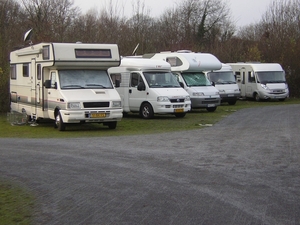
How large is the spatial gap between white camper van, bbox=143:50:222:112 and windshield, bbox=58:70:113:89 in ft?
25.4

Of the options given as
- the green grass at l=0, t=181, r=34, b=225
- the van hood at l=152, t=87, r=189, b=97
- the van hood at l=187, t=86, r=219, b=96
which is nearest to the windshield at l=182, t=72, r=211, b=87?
the van hood at l=187, t=86, r=219, b=96

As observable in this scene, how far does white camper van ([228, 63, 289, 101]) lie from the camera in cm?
3434

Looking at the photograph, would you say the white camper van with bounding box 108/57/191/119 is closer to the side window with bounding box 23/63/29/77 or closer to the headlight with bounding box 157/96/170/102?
the headlight with bounding box 157/96/170/102

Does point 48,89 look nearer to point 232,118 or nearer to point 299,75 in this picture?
point 232,118

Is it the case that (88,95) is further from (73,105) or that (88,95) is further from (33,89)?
(33,89)

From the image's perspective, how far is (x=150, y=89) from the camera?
22.1 m

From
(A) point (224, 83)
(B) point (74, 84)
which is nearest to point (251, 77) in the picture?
(A) point (224, 83)

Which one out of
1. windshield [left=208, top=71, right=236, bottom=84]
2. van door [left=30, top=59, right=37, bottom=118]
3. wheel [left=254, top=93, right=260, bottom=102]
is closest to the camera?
van door [left=30, top=59, right=37, bottom=118]

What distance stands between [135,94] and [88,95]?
564cm

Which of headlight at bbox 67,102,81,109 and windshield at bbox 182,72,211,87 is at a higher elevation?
windshield at bbox 182,72,211,87

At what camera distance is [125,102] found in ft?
76.9

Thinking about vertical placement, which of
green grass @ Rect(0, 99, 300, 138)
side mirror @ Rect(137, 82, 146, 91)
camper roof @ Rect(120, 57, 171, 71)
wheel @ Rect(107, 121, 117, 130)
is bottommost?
green grass @ Rect(0, 99, 300, 138)

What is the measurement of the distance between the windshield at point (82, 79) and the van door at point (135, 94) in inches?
168

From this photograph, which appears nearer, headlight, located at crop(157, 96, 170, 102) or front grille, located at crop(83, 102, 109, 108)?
front grille, located at crop(83, 102, 109, 108)
